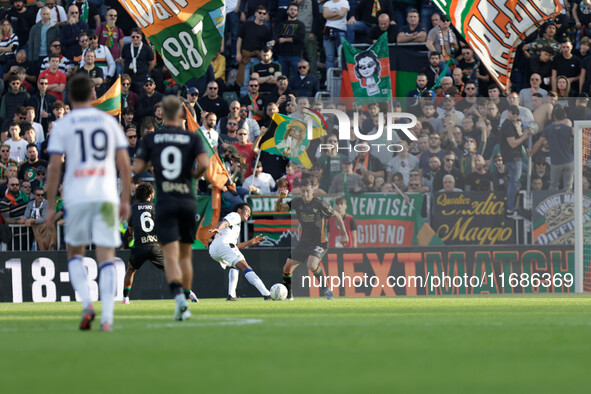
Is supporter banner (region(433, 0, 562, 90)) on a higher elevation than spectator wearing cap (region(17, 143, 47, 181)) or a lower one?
higher

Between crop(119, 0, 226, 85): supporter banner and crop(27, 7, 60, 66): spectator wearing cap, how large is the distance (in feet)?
13.7

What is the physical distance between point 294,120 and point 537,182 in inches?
184

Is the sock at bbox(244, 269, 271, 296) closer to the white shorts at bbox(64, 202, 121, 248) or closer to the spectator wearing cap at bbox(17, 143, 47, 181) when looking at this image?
the spectator wearing cap at bbox(17, 143, 47, 181)

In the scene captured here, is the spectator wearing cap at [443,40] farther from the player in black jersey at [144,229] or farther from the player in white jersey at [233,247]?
the player in black jersey at [144,229]

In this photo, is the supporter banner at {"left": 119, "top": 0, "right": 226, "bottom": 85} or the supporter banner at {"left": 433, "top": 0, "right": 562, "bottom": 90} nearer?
the supporter banner at {"left": 433, "top": 0, "right": 562, "bottom": 90}

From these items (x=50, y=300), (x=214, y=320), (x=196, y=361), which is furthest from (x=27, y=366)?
(x=50, y=300)

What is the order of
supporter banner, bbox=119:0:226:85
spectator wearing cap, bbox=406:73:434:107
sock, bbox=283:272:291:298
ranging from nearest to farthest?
sock, bbox=283:272:291:298
supporter banner, bbox=119:0:226:85
spectator wearing cap, bbox=406:73:434:107

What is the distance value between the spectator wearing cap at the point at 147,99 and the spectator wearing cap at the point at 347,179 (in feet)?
14.9

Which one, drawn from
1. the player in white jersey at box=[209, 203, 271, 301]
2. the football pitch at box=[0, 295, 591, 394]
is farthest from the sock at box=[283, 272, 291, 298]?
the football pitch at box=[0, 295, 591, 394]

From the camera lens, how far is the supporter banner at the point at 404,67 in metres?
23.0

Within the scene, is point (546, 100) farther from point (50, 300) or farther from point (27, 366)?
point (27, 366)

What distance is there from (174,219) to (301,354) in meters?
3.80

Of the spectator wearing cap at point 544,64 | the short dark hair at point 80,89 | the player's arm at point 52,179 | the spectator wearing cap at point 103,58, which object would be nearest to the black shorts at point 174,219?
the player's arm at point 52,179

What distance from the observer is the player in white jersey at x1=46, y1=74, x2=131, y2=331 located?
9.15m
